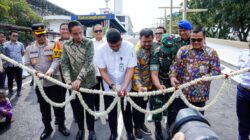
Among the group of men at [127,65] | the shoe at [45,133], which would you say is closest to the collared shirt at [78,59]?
the group of men at [127,65]

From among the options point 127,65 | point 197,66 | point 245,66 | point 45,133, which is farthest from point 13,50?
point 245,66

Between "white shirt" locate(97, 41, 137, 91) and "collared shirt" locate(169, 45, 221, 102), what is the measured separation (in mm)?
629

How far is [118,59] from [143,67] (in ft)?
1.59

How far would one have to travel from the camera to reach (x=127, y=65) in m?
3.30

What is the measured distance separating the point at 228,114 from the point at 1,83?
5.79 m

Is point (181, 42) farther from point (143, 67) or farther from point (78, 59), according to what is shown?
point (78, 59)

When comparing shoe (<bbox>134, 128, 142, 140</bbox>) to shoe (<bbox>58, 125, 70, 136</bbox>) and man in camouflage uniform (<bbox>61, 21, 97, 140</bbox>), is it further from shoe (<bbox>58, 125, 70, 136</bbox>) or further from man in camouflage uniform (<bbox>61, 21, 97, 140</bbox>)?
shoe (<bbox>58, 125, 70, 136</bbox>)

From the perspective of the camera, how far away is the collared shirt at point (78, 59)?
3.40 m

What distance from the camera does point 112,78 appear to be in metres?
3.37

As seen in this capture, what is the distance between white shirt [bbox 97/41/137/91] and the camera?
10.7 feet

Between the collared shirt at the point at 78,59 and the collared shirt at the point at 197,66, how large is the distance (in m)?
1.23

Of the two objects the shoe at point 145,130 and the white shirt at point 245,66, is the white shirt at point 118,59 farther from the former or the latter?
the white shirt at point 245,66

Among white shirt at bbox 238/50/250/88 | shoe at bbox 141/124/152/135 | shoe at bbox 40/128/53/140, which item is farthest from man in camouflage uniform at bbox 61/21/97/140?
white shirt at bbox 238/50/250/88

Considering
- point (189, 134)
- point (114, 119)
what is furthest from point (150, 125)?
point (189, 134)
